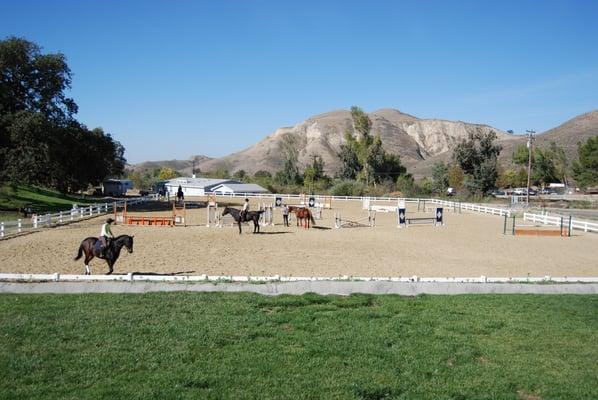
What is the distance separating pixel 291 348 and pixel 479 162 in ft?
242

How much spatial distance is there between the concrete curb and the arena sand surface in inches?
122

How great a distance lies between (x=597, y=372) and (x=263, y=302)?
5.48m

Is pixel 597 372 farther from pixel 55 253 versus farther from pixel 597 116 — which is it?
pixel 597 116

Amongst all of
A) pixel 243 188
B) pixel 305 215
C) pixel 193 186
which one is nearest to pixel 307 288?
pixel 305 215

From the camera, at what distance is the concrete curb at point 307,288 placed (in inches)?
437

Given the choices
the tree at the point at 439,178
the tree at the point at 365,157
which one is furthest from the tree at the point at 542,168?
the tree at the point at 439,178

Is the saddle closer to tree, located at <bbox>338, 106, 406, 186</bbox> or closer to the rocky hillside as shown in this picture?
tree, located at <bbox>338, 106, 406, 186</bbox>

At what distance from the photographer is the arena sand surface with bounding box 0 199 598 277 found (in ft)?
52.3

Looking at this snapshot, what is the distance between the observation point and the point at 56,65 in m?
38.4

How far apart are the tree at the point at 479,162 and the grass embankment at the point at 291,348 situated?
65004mm

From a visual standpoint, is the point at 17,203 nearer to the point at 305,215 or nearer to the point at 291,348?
the point at 305,215

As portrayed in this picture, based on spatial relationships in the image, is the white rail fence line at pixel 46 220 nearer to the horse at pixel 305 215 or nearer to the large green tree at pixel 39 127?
the large green tree at pixel 39 127

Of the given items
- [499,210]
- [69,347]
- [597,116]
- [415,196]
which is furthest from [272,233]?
[597,116]

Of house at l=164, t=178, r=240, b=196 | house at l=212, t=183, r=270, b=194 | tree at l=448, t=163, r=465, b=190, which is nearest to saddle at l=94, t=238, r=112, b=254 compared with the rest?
house at l=212, t=183, r=270, b=194
